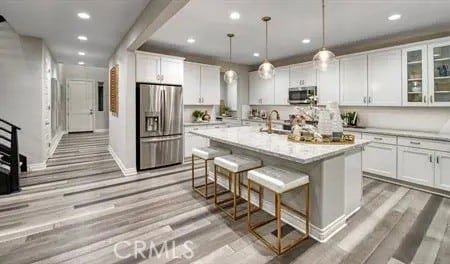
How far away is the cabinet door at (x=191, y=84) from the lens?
228 inches

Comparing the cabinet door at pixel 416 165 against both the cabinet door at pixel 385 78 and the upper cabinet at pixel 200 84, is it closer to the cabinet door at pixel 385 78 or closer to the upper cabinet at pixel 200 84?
the cabinet door at pixel 385 78

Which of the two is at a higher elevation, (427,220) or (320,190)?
(320,190)

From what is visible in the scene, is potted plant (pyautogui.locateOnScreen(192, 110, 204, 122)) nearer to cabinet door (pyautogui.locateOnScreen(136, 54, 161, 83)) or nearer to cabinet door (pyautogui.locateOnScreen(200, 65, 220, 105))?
cabinet door (pyautogui.locateOnScreen(200, 65, 220, 105))

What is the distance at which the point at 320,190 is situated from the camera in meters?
2.30

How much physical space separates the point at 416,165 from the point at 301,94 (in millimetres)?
2770

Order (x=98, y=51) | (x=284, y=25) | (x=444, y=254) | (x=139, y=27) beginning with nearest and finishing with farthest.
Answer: (x=444, y=254)
(x=139, y=27)
(x=284, y=25)
(x=98, y=51)

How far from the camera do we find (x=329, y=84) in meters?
5.20

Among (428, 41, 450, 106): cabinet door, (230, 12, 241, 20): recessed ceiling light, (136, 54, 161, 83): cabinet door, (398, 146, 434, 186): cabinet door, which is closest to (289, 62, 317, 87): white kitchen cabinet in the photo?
(428, 41, 450, 106): cabinet door

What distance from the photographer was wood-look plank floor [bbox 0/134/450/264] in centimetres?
208

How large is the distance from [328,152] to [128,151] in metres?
3.68

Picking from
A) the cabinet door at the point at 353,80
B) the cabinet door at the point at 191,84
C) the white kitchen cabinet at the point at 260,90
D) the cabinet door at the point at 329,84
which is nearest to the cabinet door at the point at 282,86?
the white kitchen cabinet at the point at 260,90

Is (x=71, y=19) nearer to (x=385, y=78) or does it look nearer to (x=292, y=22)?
(x=292, y=22)

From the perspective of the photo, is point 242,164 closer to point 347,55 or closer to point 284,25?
point 284,25

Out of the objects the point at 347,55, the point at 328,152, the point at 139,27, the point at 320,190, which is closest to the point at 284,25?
the point at 347,55
